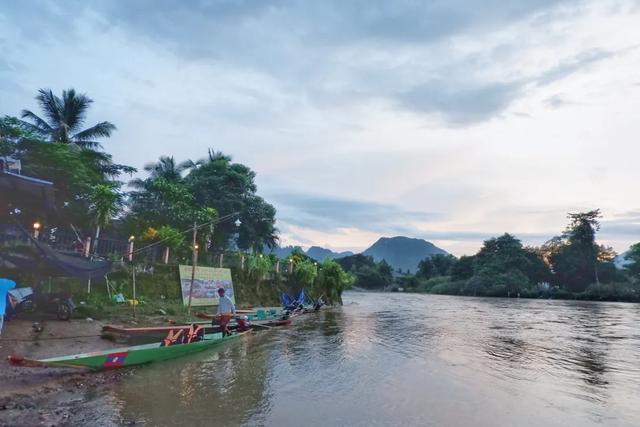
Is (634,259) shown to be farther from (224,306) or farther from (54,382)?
(54,382)

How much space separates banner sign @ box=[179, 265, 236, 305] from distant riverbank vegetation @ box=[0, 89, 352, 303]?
549mm

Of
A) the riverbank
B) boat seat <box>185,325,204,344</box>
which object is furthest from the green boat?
the riverbank

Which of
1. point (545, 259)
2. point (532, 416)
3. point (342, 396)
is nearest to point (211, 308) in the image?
point (342, 396)

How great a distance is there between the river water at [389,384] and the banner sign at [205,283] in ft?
15.5

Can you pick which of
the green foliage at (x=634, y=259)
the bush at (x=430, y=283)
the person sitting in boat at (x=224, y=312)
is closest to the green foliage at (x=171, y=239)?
the person sitting in boat at (x=224, y=312)

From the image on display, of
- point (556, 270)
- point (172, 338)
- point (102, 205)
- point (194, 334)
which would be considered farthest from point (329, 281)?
point (556, 270)

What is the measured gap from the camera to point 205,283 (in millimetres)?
20109

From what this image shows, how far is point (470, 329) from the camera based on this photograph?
69.0ft

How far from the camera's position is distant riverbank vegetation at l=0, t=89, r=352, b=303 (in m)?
17.0

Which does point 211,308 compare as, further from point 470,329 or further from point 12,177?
point 470,329

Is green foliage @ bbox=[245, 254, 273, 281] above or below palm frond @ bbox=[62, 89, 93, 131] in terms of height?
below

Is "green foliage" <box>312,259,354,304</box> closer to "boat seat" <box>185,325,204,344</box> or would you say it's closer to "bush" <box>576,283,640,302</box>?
"boat seat" <box>185,325,204,344</box>

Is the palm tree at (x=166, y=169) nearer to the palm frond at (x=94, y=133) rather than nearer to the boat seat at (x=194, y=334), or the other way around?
the palm frond at (x=94, y=133)

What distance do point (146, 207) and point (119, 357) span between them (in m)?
17.1
